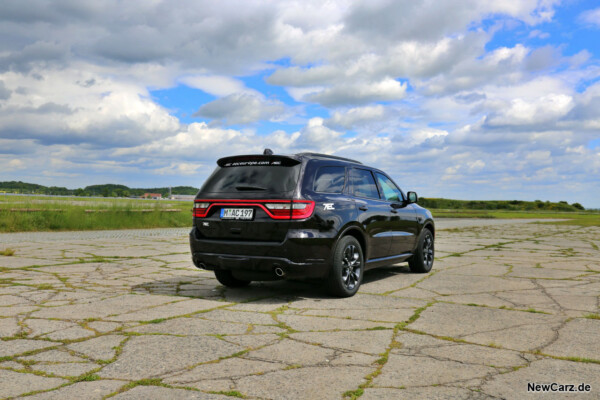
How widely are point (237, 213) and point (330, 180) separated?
1249mm

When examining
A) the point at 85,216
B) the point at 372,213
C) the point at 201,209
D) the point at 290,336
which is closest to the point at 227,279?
the point at 201,209

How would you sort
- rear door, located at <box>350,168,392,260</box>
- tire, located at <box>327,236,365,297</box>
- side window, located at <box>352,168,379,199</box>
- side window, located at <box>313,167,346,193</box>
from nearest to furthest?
tire, located at <box>327,236,365,297</box>, side window, located at <box>313,167,346,193</box>, rear door, located at <box>350,168,392,260</box>, side window, located at <box>352,168,379,199</box>

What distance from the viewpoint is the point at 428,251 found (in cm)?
866

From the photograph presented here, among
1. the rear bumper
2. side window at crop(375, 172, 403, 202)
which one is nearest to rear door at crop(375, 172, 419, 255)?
side window at crop(375, 172, 403, 202)

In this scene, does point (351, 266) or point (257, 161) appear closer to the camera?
point (257, 161)

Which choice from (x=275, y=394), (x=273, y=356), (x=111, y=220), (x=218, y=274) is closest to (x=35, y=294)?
(x=218, y=274)

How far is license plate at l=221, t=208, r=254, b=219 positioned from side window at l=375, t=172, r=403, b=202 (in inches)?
98.7

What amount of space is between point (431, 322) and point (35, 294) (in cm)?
447

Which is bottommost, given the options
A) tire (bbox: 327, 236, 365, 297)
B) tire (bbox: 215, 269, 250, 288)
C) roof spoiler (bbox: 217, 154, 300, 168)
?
tire (bbox: 215, 269, 250, 288)

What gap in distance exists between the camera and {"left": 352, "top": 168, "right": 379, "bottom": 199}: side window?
682 centimetres

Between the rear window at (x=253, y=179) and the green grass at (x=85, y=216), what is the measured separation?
462 inches

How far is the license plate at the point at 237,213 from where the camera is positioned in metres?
5.79

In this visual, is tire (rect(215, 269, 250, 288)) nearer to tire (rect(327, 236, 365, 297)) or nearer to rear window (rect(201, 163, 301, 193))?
rear window (rect(201, 163, 301, 193))

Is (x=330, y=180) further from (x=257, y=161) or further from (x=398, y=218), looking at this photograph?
(x=398, y=218)
